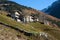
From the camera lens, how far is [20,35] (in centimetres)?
3550

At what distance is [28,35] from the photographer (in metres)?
37.5

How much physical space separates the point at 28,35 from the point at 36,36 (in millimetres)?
1520

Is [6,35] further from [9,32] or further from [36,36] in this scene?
[36,36]

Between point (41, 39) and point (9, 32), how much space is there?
6689 millimetres

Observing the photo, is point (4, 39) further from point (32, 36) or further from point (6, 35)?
point (32, 36)

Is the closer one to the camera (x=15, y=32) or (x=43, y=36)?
(x=15, y=32)

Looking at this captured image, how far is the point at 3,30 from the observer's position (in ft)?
113

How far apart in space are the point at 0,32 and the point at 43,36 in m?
9.91

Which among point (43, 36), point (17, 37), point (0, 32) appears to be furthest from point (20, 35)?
point (43, 36)

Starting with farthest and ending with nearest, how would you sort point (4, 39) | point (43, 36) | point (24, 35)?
point (43, 36), point (24, 35), point (4, 39)

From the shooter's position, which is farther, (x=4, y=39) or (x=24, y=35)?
(x=24, y=35)

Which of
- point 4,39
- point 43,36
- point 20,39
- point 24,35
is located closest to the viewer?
point 4,39

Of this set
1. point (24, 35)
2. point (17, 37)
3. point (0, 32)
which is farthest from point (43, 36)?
point (0, 32)

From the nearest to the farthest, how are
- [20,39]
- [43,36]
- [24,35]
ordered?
1. [20,39]
2. [24,35]
3. [43,36]
